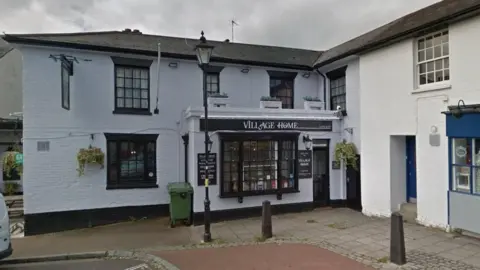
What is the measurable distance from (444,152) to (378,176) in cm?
253

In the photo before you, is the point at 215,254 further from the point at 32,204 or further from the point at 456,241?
the point at 32,204

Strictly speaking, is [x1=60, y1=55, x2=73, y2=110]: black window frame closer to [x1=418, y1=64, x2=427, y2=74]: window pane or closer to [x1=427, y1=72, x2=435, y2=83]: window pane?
[x1=418, y1=64, x2=427, y2=74]: window pane

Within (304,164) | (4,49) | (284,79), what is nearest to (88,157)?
(304,164)

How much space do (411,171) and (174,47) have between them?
10.1 m

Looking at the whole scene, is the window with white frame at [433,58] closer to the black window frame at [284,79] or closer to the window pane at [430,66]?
the window pane at [430,66]

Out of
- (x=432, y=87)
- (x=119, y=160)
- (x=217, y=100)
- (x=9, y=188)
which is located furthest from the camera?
(x=9, y=188)

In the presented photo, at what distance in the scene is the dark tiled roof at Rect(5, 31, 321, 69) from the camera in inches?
434

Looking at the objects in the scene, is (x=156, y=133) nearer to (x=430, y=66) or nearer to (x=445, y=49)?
(x=430, y=66)

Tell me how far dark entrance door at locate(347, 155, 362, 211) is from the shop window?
12.2 feet

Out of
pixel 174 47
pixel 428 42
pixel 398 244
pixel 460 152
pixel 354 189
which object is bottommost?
pixel 398 244

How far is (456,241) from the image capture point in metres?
7.73

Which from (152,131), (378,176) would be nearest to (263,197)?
(378,176)

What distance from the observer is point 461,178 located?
27.4ft

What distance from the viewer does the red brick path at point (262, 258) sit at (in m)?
6.51
